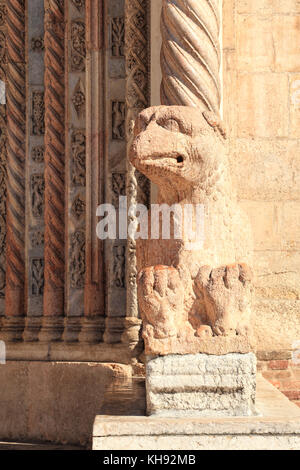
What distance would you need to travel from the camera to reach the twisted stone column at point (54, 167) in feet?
16.6

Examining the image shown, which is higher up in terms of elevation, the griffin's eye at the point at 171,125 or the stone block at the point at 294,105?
the stone block at the point at 294,105

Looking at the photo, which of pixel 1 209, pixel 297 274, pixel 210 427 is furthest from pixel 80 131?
pixel 210 427

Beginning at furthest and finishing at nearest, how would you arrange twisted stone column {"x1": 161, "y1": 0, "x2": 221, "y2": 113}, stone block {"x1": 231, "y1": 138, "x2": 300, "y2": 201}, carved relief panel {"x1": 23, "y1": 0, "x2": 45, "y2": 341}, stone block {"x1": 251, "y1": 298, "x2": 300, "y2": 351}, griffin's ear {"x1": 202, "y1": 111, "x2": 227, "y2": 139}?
1. carved relief panel {"x1": 23, "y1": 0, "x2": 45, "y2": 341}
2. stone block {"x1": 231, "y1": 138, "x2": 300, "y2": 201}
3. stone block {"x1": 251, "y1": 298, "x2": 300, "y2": 351}
4. twisted stone column {"x1": 161, "y1": 0, "x2": 221, "y2": 113}
5. griffin's ear {"x1": 202, "y1": 111, "x2": 227, "y2": 139}

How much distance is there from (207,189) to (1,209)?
9.12 feet

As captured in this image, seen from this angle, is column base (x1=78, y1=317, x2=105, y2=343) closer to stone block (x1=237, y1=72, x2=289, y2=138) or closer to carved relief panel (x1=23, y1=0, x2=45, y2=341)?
carved relief panel (x1=23, y1=0, x2=45, y2=341)

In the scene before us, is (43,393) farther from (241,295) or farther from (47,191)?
(241,295)

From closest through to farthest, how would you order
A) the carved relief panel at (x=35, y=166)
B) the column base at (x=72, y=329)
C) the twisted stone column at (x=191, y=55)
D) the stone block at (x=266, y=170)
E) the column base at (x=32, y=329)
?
the twisted stone column at (x=191, y=55)
the stone block at (x=266, y=170)
the column base at (x=72, y=329)
the column base at (x=32, y=329)
the carved relief panel at (x=35, y=166)

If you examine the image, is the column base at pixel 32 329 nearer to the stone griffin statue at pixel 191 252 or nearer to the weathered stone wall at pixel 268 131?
the weathered stone wall at pixel 268 131

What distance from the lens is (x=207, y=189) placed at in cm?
300

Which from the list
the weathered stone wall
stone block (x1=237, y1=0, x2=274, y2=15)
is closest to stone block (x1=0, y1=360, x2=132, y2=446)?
the weathered stone wall

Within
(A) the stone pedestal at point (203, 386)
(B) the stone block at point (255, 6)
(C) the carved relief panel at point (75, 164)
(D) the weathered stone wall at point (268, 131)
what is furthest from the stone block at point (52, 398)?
(B) the stone block at point (255, 6)

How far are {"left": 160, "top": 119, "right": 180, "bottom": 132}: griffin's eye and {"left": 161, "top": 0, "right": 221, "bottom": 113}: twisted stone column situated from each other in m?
0.68

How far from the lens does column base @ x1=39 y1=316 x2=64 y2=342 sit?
496 centimetres

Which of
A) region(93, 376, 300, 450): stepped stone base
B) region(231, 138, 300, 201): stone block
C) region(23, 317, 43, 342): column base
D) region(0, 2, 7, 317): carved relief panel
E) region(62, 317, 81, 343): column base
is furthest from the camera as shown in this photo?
region(0, 2, 7, 317): carved relief panel
